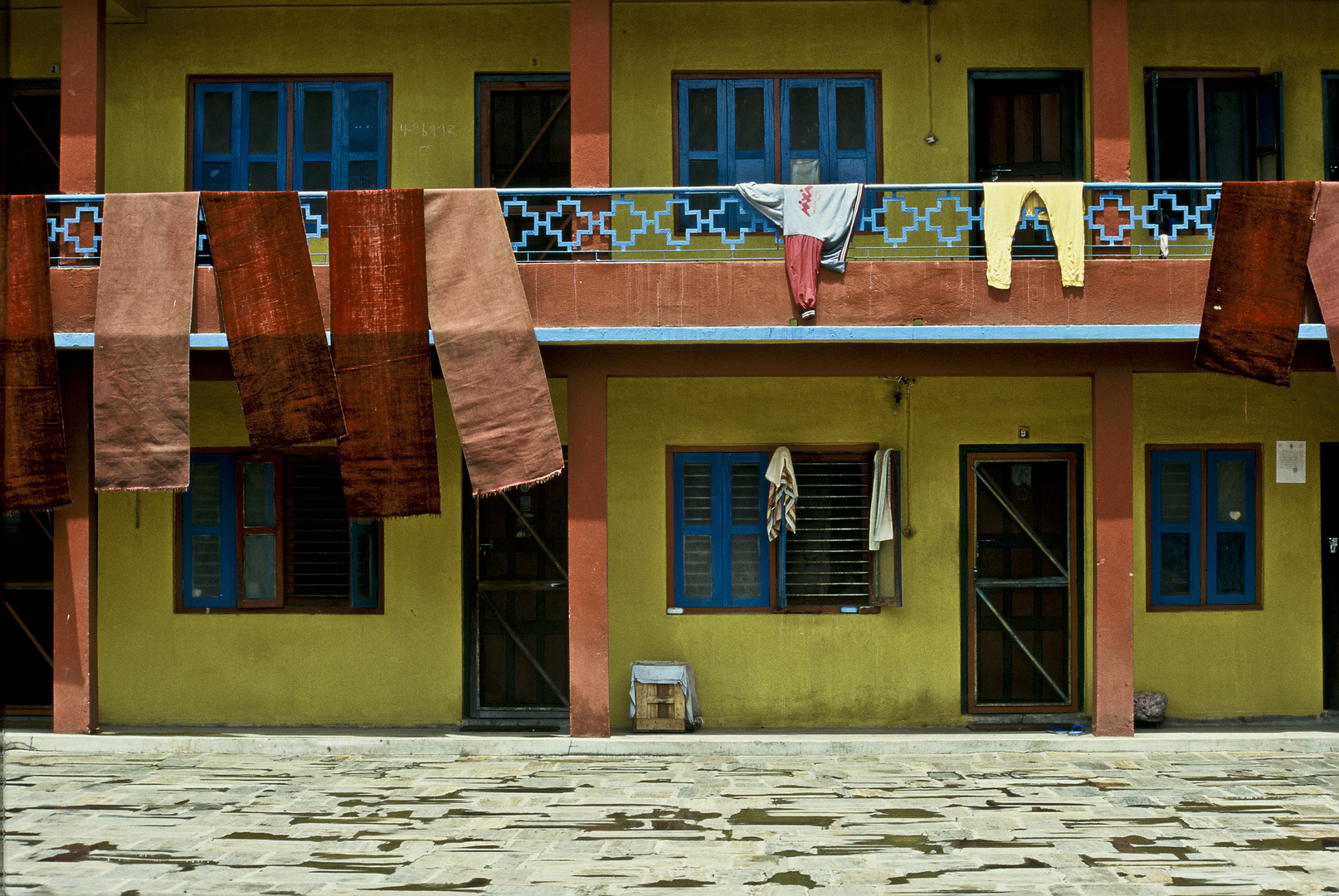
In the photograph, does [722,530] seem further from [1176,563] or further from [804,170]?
[1176,563]

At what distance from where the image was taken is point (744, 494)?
34.6 ft

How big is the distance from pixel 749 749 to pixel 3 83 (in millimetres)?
9183

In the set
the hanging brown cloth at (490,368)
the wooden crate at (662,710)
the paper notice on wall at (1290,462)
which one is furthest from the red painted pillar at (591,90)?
the paper notice on wall at (1290,462)

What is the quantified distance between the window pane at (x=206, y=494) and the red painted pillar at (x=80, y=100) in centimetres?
263

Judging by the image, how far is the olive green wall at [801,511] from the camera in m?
10.4

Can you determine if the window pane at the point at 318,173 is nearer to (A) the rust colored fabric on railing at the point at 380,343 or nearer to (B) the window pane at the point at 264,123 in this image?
(B) the window pane at the point at 264,123

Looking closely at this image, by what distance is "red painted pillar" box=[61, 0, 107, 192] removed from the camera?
9.62m

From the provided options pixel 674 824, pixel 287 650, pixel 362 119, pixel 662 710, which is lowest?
pixel 674 824

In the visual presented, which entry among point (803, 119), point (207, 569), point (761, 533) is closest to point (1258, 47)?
point (803, 119)

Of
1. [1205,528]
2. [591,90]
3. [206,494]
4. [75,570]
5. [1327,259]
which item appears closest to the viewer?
[1327,259]

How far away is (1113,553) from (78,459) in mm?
8566

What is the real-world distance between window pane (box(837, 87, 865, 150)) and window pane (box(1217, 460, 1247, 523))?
4.47 metres

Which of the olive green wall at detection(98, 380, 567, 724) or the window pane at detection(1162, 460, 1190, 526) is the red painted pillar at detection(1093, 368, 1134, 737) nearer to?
the window pane at detection(1162, 460, 1190, 526)

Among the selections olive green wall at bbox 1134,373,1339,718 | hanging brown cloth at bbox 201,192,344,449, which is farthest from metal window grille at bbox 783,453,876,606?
hanging brown cloth at bbox 201,192,344,449
